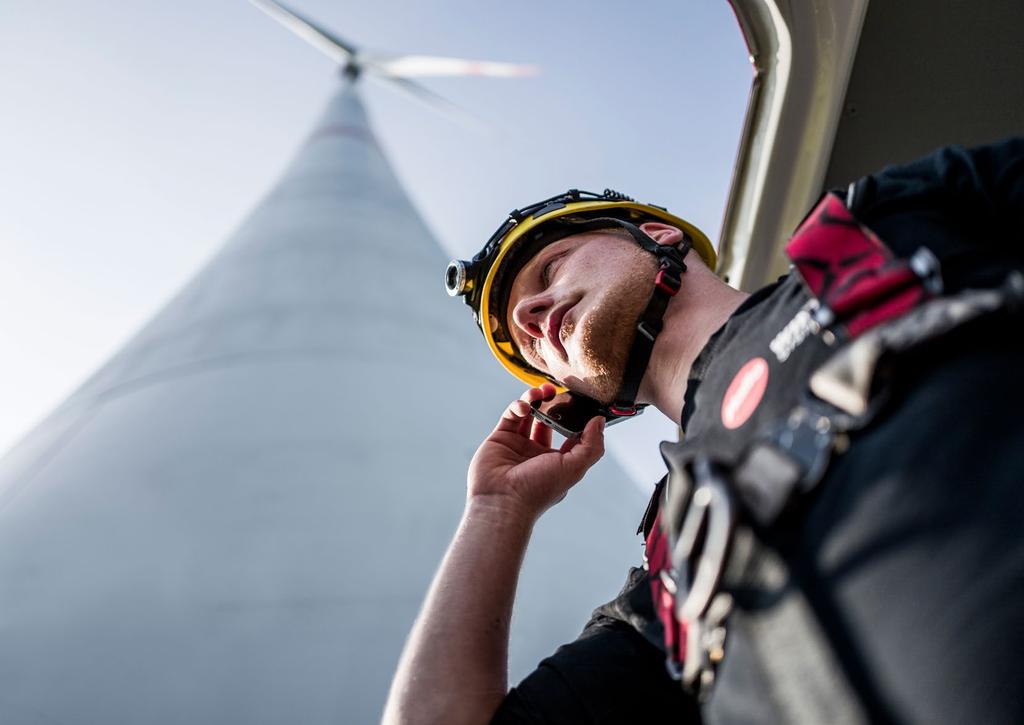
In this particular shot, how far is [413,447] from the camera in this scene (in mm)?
3316

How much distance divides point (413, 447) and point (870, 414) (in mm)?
2374

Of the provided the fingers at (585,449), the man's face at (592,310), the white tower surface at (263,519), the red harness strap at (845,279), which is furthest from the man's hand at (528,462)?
the red harness strap at (845,279)

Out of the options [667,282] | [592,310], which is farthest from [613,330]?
[667,282]

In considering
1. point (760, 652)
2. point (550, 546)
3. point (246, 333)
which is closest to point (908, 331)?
point (760, 652)

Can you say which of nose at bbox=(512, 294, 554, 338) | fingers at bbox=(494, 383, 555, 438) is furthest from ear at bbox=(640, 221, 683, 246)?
fingers at bbox=(494, 383, 555, 438)

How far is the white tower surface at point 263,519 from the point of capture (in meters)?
2.30

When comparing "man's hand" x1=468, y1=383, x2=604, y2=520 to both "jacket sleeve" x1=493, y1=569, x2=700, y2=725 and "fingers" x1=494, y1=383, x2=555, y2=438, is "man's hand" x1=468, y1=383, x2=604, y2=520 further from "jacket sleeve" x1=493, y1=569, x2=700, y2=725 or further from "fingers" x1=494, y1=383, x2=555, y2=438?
"jacket sleeve" x1=493, y1=569, x2=700, y2=725

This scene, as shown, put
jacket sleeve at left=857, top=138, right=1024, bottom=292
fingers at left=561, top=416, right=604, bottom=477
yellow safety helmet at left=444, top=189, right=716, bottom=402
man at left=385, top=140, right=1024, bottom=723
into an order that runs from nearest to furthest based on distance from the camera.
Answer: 1. man at left=385, top=140, right=1024, bottom=723
2. jacket sleeve at left=857, top=138, right=1024, bottom=292
3. fingers at left=561, top=416, right=604, bottom=477
4. yellow safety helmet at left=444, top=189, right=716, bottom=402

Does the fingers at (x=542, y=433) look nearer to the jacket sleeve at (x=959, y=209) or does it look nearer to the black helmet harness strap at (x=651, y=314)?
the black helmet harness strap at (x=651, y=314)

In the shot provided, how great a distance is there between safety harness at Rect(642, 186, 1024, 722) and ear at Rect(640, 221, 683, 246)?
46.2 inches

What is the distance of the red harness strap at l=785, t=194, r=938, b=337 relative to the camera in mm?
1149

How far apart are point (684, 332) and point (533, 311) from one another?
0.46 metres

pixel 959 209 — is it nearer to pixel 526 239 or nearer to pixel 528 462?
pixel 528 462

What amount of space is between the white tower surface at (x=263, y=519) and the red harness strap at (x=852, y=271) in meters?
1.65
